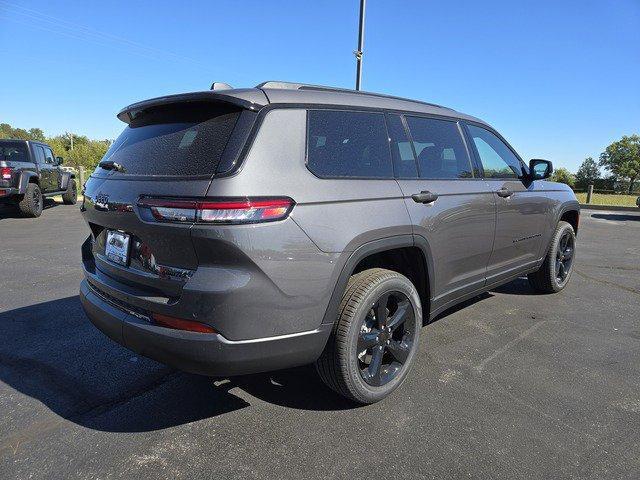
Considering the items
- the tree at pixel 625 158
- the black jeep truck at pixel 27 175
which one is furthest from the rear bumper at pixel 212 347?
the tree at pixel 625 158

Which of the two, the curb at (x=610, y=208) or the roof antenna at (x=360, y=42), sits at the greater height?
the roof antenna at (x=360, y=42)

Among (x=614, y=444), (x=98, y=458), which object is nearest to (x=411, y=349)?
(x=614, y=444)

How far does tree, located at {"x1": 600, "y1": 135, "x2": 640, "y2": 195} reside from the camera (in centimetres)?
7044

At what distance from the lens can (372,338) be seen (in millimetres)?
2609

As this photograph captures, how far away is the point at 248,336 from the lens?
6.76ft

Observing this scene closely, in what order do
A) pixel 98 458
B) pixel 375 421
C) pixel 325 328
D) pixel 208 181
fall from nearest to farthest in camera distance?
pixel 208 181 < pixel 98 458 < pixel 325 328 < pixel 375 421

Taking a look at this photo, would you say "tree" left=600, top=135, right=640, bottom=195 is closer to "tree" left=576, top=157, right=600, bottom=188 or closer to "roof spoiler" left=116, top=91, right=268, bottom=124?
"tree" left=576, top=157, right=600, bottom=188

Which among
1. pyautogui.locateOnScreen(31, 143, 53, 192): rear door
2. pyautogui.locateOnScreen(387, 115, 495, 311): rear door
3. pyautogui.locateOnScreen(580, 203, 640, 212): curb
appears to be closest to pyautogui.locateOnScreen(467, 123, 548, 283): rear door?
pyautogui.locateOnScreen(387, 115, 495, 311): rear door

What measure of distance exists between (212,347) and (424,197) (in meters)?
1.62

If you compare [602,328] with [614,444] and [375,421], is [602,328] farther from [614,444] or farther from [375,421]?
[375,421]

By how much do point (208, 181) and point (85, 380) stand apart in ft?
5.84

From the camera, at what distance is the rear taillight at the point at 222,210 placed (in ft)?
6.46

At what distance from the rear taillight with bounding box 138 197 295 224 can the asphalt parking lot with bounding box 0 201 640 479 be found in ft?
3.83

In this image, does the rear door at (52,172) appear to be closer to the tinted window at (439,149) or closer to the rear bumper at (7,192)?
the rear bumper at (7,192)
